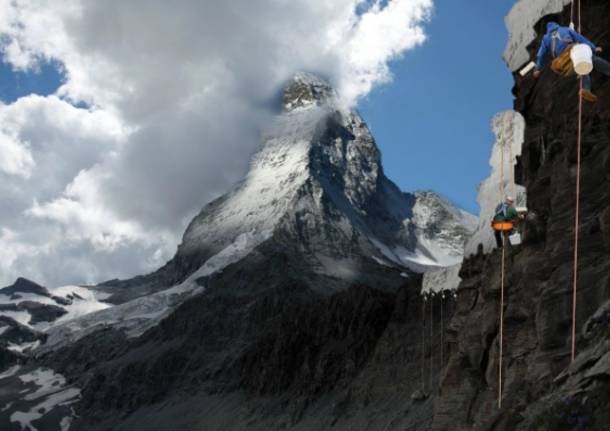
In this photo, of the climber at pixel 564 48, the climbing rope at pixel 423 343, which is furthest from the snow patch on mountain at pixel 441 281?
the climber at pixel 564 48

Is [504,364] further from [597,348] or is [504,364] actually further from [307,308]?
[307,308]

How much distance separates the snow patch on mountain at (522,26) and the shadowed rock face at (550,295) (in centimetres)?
157

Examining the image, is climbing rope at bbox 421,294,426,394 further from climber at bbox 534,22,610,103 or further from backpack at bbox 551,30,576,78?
backpack at bbox 551,30,576,78

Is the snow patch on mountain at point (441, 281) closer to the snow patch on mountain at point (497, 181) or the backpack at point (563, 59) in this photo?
the snow patch on mountain at point (497, 181)

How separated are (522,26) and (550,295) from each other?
1967 centimetres

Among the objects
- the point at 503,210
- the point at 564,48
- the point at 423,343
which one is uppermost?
the point at 423,343

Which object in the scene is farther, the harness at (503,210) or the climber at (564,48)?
the harness at (503,210)

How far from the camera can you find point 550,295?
3025 cm

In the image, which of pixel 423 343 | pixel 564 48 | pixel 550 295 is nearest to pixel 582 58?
pixel 564 48

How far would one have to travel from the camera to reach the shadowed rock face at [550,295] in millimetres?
20766

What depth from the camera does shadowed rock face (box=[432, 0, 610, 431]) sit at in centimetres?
2077

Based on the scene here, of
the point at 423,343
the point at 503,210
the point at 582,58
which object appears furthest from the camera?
the point at 423,343

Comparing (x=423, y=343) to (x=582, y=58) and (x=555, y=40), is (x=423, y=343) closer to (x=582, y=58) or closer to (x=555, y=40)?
(x=555, y=40)

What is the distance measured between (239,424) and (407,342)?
3346 cm
